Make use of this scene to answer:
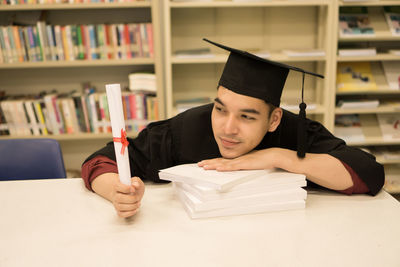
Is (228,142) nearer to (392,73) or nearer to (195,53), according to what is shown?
(195,53)

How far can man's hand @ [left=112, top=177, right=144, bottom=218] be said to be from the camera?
1053 mm

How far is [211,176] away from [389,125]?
2643 millimetres

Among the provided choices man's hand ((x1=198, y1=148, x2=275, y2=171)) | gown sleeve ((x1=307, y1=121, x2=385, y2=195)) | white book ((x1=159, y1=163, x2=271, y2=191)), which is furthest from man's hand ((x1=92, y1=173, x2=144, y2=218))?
gown sleeve ((x1=307, y1=121, x2=385, y2=195))

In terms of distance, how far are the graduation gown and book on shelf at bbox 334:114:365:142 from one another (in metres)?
1.75

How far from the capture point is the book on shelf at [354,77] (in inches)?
120

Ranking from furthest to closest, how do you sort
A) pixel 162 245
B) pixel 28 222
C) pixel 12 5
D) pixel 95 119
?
1. pixel 95 119
2. pixel 12 5
3. pixel 28 222
4. pixel 162 245

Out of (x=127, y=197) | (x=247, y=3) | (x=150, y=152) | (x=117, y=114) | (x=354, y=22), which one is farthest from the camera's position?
(x=354, y=22)

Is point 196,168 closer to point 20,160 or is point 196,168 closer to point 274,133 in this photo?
point 274,133

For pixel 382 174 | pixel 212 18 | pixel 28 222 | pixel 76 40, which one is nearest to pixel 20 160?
pixel 28 222

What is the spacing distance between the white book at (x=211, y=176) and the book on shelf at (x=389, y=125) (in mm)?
2403

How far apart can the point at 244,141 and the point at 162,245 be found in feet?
1.54

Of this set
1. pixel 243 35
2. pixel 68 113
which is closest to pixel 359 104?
pixel 243 35

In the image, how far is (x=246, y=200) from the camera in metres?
1.12

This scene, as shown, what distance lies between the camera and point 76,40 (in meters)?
2.90
